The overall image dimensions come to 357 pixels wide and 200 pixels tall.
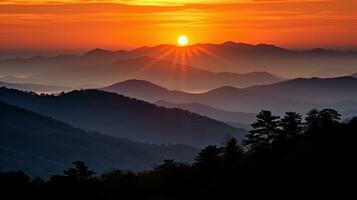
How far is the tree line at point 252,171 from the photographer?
5366 cm

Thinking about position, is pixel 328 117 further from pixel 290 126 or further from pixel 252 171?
pixel 252 171

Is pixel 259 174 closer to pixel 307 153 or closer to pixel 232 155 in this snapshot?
pixel 307 153

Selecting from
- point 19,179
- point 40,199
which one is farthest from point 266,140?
point 19,179


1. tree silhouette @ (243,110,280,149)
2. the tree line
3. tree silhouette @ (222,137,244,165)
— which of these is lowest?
the tree line

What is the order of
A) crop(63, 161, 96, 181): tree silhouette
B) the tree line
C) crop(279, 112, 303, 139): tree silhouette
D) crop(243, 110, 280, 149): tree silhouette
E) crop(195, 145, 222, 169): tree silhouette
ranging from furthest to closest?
crop(63, 161, 96, 181): tree silhouette
crop(195, 145, 222, 169): tree silhouette
crop(279, 112, 303, 139): tree silhouette
crop(243, 110, 280, 149): tree silhouette
the tree line

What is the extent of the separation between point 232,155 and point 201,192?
12.6m

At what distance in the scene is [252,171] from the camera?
57250 millimetres

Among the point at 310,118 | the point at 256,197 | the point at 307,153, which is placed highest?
the point at 310,118

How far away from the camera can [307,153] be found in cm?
5525

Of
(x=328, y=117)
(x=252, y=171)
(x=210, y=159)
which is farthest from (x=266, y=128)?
(x=252, y=171)

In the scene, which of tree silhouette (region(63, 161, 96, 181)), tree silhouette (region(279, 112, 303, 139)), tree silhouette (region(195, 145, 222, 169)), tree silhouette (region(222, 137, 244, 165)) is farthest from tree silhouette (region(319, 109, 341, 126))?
tree silhouette (region(63, 161, 96, 181))

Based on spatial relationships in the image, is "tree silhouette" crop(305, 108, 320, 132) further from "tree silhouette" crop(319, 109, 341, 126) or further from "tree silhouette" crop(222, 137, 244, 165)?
"tree silhouette" crop(222, 137, 244, 165)

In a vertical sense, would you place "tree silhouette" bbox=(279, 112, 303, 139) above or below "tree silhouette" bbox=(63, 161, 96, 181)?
above

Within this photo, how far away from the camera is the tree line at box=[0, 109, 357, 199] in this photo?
5366 cm
